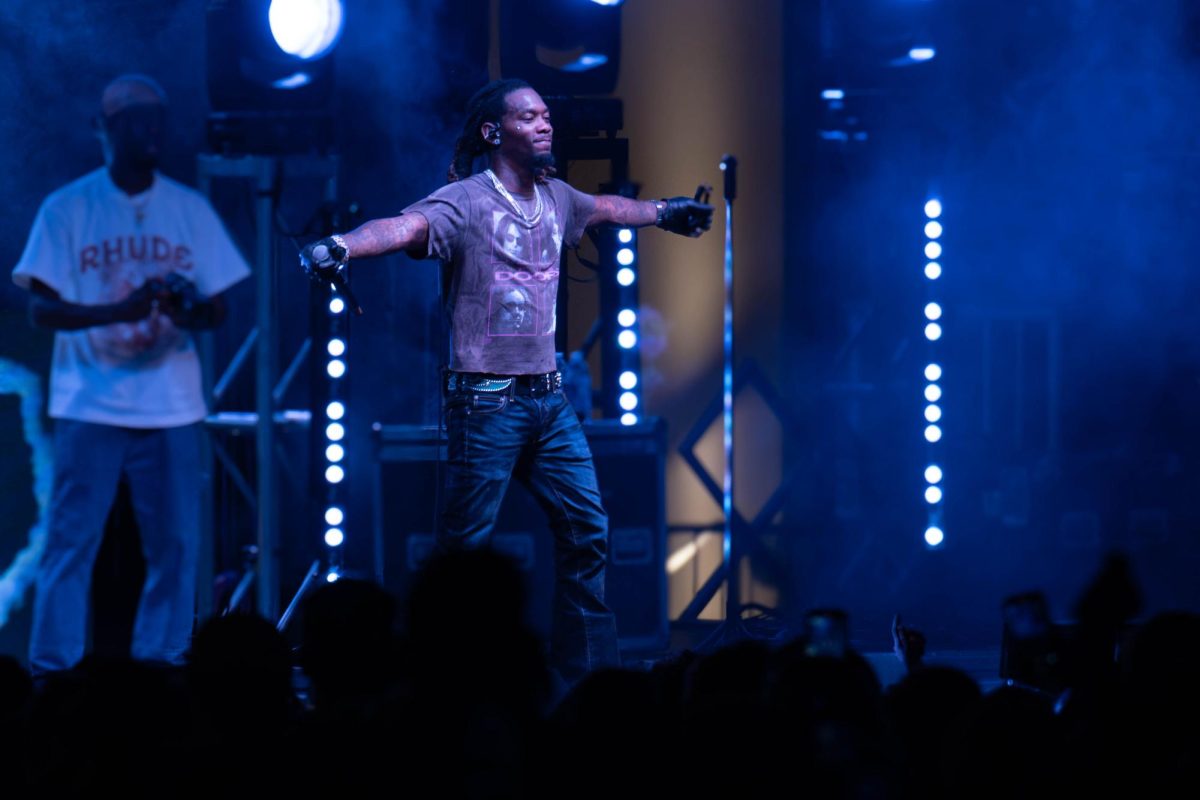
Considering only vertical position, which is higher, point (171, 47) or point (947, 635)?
point (171, 47)

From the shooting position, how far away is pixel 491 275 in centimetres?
417

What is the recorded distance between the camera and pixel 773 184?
287 inches

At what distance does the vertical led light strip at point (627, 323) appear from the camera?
20.2ft

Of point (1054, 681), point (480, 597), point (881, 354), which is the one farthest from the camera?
point (881, 354)

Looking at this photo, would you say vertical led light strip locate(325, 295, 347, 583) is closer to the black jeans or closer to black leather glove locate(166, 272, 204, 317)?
black leather glove locate(166, 272, 204, 317)

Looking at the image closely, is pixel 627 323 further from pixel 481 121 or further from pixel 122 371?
pixel 122 371

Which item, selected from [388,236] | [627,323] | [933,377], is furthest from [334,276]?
[933,377]

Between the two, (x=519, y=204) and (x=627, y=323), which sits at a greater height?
(x=519, y=204)

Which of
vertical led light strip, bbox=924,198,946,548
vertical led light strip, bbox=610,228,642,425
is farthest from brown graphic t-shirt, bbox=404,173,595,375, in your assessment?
vertical led light strip, bbox=924,198,946,548

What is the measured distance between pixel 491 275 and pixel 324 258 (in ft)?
1.97

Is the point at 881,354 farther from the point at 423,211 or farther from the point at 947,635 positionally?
the point at 423,211

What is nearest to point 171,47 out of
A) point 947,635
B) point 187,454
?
point 187,454

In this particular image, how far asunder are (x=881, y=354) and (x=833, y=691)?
4.88 meters

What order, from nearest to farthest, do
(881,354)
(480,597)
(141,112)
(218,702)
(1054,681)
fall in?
(480,597), (218,702), (1054,681), (141,112), (881,354)
